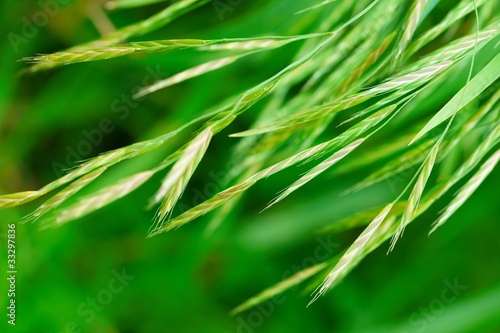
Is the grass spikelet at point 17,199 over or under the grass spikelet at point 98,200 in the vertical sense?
over

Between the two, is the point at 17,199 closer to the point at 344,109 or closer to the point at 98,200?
the point at 98,200

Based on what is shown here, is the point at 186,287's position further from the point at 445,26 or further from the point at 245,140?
the point at 445,26

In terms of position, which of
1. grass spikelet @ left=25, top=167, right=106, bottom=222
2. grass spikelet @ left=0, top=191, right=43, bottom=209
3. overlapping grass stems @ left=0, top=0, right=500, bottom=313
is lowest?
overlapping grass stems @ left=0, top=0, right=500, bottom=313

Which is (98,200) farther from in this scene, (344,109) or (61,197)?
(344,109)

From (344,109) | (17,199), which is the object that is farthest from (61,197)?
(344,109)

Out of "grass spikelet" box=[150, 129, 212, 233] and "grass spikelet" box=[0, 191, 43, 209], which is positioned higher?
"grass spikelet" box=[0, 191, 43, 209]

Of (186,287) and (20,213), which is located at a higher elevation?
(20,213)

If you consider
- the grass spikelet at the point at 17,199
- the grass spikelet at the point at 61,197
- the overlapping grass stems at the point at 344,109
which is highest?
the grass spikelet at the point at 17,199

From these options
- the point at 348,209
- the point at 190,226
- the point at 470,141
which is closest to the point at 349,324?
the point at 348,209

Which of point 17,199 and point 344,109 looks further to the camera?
point 344,109

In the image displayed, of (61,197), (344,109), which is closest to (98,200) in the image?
(61,197)

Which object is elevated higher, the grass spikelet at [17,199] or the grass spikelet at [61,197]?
the grass spikelet at [17,199]
